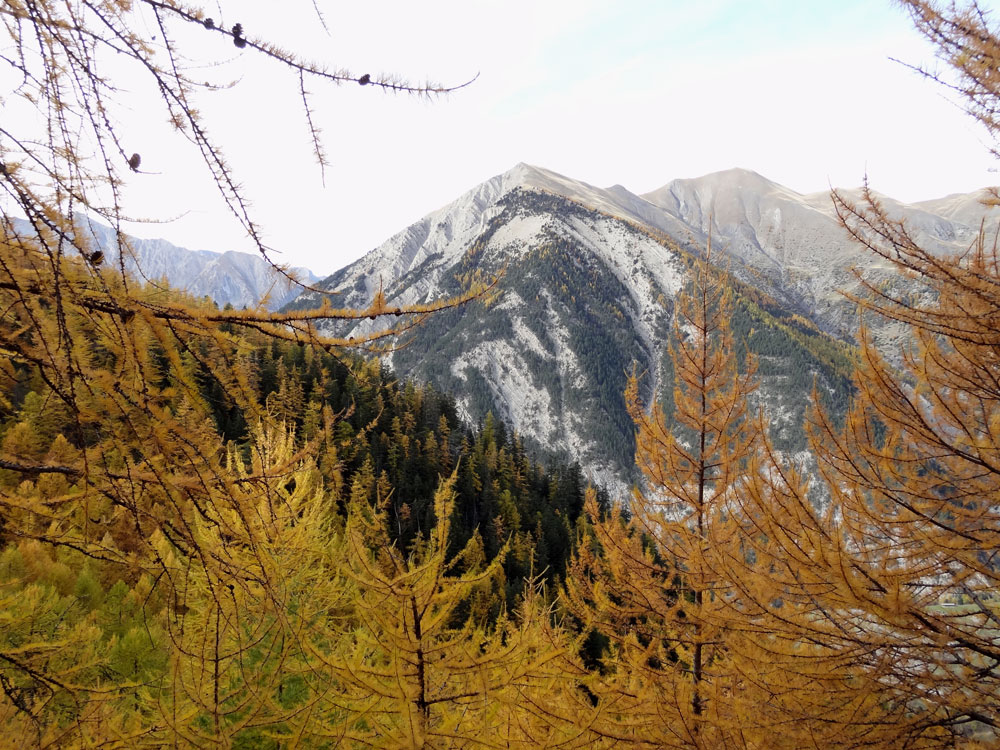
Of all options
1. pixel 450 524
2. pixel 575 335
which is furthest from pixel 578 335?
pixel 450 524

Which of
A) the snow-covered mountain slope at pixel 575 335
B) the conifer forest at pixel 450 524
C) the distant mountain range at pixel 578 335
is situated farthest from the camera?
the snow-covered mountain slope at pixel 575 335

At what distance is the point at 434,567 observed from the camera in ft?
11.3

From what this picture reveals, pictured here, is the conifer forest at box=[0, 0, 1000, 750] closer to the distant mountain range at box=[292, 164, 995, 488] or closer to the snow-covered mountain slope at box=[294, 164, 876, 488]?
the distant mountain range at box=[292, 164, 995, 488]

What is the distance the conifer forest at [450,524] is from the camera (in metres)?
1.38

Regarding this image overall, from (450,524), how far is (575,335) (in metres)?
155

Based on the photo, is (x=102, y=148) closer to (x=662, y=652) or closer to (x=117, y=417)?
(x=117, y=417)

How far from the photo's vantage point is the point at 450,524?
378 cm

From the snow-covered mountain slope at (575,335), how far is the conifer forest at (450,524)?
118778 millimetres

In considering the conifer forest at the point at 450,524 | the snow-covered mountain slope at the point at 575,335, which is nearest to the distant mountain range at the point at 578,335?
the snow-covered mountain slope at the point at 575,335

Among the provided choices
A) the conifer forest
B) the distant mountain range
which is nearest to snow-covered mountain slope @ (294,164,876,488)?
the distant mountain range

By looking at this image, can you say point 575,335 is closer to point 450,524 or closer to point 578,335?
point 578,335

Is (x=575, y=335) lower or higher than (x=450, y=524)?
lower

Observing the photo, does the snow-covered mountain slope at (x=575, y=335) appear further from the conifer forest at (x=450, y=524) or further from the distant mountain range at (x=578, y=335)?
the conifer forest at (x=450, y=524)

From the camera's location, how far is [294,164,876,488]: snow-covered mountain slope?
13050 centimetres
